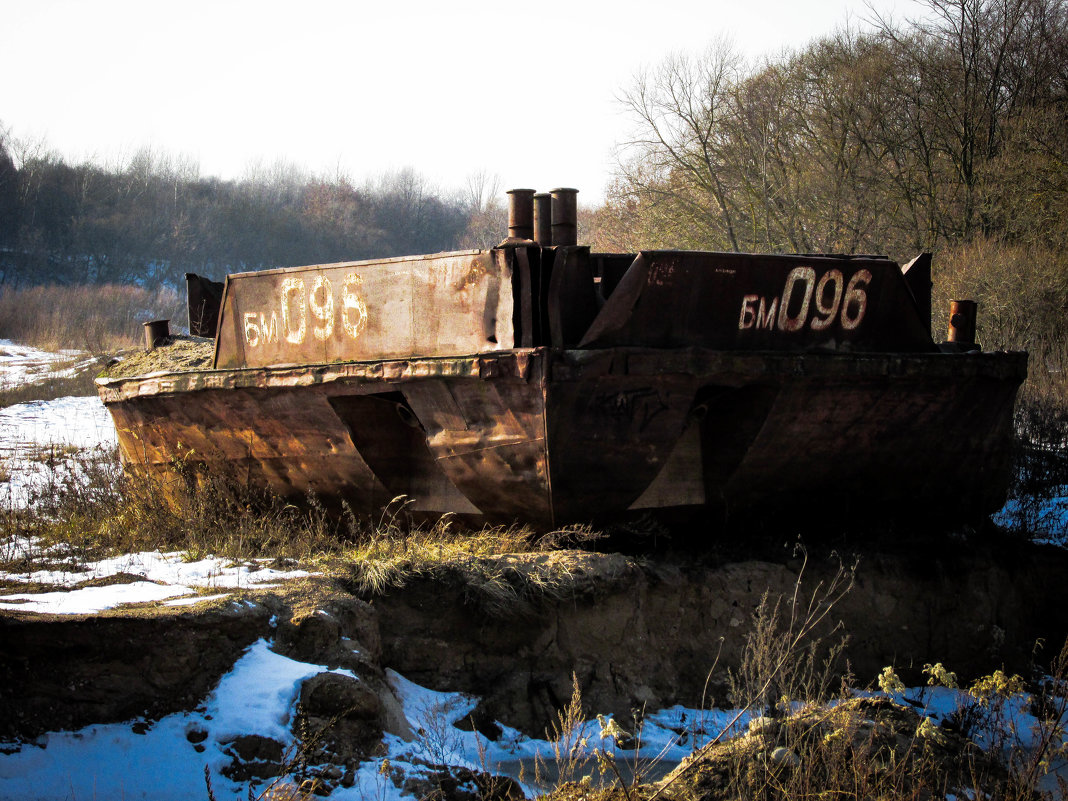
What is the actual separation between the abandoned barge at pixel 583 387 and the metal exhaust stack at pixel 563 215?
0.01m

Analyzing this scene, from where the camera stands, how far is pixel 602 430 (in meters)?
4.88

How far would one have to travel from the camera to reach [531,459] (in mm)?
4875

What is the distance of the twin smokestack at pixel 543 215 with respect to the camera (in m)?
5.58

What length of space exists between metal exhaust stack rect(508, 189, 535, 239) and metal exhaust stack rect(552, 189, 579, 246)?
184 mm

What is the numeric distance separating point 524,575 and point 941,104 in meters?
16.1

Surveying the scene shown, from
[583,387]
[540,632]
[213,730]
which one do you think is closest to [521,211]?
[583,387]

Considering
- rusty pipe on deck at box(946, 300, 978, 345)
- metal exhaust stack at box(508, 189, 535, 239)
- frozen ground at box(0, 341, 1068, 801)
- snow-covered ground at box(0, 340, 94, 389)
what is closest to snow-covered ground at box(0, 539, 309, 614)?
frozen ground at box(0, 341, 1068, 801)

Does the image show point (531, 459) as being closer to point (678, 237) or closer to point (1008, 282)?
point (1008, 282)

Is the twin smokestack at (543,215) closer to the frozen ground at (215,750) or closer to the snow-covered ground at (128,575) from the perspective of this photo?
the snow-covered ground at (128,575)

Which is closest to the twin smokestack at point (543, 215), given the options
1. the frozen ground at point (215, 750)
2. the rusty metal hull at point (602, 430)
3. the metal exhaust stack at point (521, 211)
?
the metal exhaust stack at point (521, 211)

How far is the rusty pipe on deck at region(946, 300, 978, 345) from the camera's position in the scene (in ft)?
21.3

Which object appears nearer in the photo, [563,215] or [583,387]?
[583,387]

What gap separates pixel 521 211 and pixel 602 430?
145 centimetres

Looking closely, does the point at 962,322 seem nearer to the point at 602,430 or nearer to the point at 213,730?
the point at 602,430
